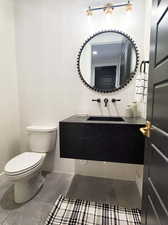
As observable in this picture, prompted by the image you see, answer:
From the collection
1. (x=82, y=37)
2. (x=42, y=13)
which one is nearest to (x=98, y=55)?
(x=82, y=37)

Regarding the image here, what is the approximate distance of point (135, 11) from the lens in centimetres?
170

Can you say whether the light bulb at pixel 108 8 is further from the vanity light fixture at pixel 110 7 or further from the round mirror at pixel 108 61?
the round mirror at pixel 108 61

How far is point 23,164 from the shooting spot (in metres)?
1.52

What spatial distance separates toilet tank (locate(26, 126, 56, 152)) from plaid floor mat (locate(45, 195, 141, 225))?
677 mm

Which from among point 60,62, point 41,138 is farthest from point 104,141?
point 60,62

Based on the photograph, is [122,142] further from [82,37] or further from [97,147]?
[82,37]

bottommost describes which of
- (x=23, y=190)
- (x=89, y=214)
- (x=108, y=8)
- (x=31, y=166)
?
(x=89, y=214)

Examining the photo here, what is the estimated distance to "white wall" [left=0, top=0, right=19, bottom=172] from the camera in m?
1.86

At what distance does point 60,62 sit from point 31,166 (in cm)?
139

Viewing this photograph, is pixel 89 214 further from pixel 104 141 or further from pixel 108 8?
pixel 108 8

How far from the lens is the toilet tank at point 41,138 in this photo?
1908mm

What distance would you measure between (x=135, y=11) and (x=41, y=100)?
1.69 metres

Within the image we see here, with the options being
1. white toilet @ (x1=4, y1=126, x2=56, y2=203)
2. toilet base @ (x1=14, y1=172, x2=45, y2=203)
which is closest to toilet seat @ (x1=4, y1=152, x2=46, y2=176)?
white toilet @ (x1=4, y1=126, x2=56, y2=203)

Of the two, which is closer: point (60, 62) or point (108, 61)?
point (108, 61)
